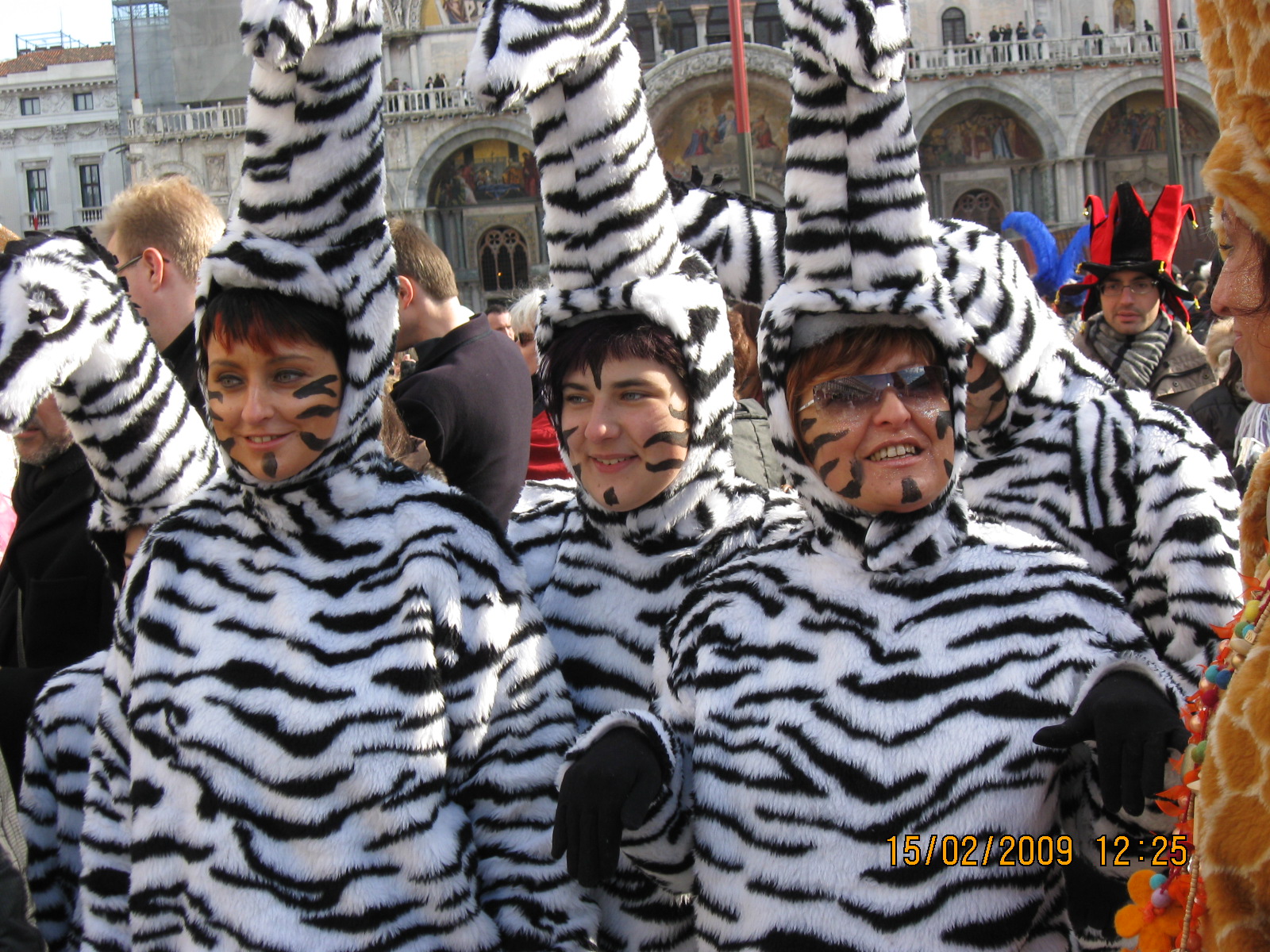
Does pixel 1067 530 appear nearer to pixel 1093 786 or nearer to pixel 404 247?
pixel 1093 786

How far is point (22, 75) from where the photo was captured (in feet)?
A: 142

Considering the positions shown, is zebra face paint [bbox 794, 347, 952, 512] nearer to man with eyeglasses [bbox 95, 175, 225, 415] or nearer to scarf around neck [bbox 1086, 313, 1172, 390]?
man with eyeglasses [bbox 95, 175, 225, 415]

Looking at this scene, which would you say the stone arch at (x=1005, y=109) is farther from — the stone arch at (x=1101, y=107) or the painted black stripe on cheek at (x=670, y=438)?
the painted black stripe on cheek at (x=670, y=438)

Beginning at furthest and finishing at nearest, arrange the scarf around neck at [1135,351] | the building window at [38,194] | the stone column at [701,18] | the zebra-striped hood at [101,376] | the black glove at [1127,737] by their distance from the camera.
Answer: the building window at [38,194]
the stone column at [701,18]
the scarf around neck at [1135,351]
the zebra-striped hood at [101,376]
the black glove at [1127,737]

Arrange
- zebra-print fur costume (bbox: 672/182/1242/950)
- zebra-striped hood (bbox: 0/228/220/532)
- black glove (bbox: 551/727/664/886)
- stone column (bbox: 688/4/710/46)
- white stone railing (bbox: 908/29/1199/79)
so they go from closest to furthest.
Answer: black glove (bbox: 551/727/664/886) → zebra-striped hood (bbox: 0/228/220/532) → zebra-print fur costume (bbox: 672/182/1242/950) → white stone railing (bbox: 908/29/1199/79) → stone column (bbox: 688/4/710/46)

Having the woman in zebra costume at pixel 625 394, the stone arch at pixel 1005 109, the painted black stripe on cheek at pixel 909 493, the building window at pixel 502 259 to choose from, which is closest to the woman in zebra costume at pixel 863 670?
the painted black stripe on cheek at pixel 909 493

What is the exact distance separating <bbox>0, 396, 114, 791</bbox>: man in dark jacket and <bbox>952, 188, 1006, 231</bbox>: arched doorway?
2869 cm

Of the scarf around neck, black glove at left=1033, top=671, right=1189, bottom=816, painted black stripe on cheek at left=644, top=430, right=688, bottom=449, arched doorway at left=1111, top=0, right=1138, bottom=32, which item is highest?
arched doorway at left=1111, top=0, right=1138, bottom=32

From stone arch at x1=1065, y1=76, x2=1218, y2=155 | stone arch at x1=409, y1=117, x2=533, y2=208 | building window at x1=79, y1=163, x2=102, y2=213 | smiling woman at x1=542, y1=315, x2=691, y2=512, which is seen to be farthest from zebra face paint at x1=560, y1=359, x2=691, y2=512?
building window at x1=79, y1=163, x2=102, y2=213

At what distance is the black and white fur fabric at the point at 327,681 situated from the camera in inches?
74.0

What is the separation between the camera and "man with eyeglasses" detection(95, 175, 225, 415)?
3.19 m

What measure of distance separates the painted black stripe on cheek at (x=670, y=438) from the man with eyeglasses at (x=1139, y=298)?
2.76 meters

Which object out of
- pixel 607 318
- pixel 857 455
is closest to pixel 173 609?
pixel 607 318

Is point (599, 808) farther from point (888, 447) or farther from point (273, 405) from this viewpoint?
point (273, 405)
